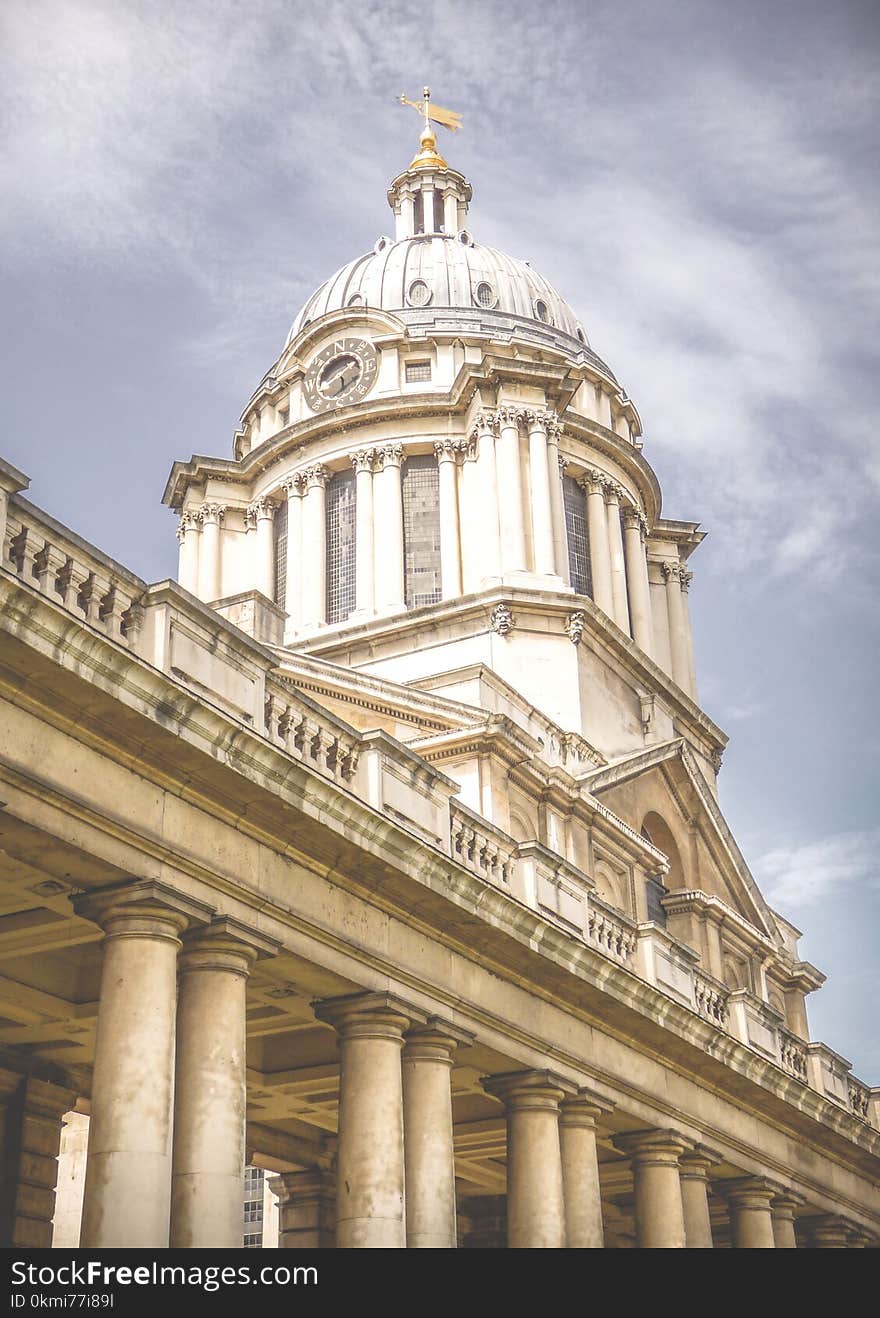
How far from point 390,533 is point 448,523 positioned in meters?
1.74

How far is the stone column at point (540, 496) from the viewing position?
48.0 meters

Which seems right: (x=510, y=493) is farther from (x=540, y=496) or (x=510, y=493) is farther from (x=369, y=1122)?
(x=369, y=1122)

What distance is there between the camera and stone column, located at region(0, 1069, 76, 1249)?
2205cm

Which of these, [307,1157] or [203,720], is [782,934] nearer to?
[307,1157]

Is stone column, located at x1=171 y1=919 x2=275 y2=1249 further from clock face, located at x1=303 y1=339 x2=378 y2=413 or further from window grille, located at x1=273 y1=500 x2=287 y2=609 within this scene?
clock face, located at x1=303 y1=339 x2=378 y2=413

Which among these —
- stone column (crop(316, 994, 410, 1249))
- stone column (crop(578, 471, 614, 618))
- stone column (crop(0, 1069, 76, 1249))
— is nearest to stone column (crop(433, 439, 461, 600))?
stone column (crop(578, 471, 614, 618))

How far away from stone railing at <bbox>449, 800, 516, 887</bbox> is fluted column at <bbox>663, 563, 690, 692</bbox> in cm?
3198

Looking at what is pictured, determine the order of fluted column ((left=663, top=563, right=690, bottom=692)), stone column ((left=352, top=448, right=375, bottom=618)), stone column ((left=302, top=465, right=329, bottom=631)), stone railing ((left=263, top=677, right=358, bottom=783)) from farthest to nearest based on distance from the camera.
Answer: fluted column ((left=663, top=563, right=690, bottom=692)) → stone column ((left=302, top=465, right=329, bottom=631)) → stone column ((left=352, top=448, right=375, bottom=618)) → stone railing ((left=263, top=677, right=358, bottom=783))

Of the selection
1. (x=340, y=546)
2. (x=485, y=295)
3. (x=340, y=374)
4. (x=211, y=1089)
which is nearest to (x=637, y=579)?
(x=340, y=546)

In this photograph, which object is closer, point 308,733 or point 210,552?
point 308,733

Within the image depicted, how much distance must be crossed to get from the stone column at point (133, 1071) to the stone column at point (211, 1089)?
0.61 m

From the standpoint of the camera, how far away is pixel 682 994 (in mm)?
28297

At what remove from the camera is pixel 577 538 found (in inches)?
2084

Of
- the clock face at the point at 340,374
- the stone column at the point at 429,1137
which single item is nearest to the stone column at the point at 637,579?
the clock face at the point at 340,374
